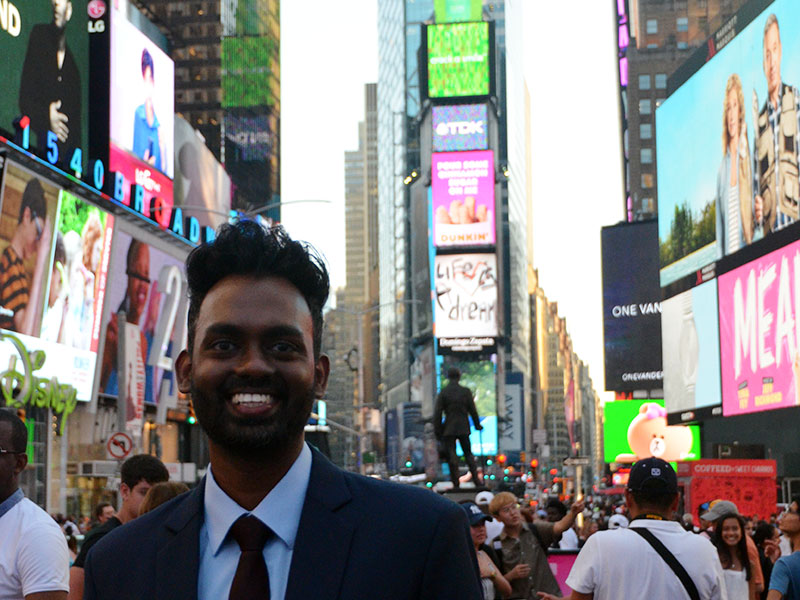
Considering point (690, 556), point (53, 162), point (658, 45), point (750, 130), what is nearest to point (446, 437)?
point (690, 556)

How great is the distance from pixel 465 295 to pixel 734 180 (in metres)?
75.2

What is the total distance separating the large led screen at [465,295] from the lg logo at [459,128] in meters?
23.4

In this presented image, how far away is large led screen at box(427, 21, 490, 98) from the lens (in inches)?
5645

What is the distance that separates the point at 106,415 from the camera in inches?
2589

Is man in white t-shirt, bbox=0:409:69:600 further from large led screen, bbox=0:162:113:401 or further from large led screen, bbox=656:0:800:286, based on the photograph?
large led screen, bbox=0:162:113:401

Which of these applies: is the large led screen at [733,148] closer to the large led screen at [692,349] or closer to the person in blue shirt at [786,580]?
the large led screen at [692,349]

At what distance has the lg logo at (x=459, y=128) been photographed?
145 m

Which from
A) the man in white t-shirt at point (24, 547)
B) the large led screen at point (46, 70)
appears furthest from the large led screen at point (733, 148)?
the man in white t-shirt at point (24, 547)

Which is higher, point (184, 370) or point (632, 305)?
point (632, 305)

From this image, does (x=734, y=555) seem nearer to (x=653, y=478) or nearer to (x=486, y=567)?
(x=486, y=567)

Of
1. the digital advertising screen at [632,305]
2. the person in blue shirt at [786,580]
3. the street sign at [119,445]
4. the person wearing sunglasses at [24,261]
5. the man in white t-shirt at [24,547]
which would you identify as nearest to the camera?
the man in white t-shirt at [24,547]

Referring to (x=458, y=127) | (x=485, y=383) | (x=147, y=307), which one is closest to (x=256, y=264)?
(x=147, y=307)

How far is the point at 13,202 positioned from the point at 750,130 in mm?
25856

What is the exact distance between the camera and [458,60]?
144 m
